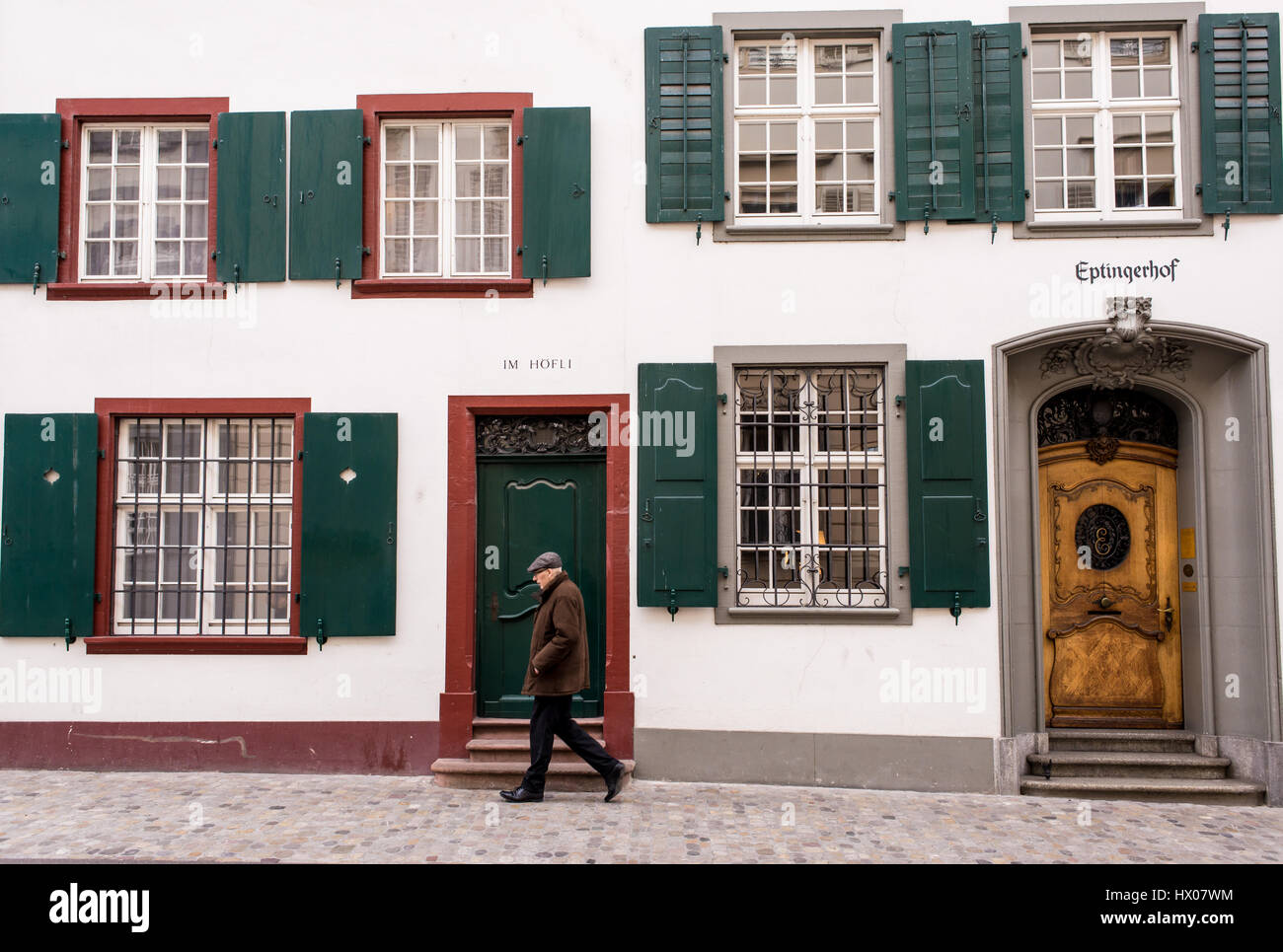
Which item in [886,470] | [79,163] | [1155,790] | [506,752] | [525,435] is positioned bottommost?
[1155,790]

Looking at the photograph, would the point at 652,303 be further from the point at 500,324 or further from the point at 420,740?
the point at 420,740

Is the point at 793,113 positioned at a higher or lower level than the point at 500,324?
higher

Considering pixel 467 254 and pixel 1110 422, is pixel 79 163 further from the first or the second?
pixel 1110 422

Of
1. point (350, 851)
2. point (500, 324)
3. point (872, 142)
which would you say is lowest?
point (350, 851)

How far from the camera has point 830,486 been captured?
7219 mm

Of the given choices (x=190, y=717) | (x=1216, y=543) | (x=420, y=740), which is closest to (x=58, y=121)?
(x=190, y=717)

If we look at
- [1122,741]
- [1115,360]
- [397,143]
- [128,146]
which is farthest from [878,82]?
[128,146]

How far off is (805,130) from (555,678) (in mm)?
4694

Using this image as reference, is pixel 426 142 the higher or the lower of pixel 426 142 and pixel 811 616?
the higher

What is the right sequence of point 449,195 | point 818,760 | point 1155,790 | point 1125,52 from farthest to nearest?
point 449,195 → point 1125,52 → point 818,760 → point 1155,790

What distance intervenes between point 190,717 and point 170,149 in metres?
4.62

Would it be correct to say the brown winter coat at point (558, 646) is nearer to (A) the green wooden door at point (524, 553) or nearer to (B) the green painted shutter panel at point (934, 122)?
(A) the green wooden door at point (524, 553)

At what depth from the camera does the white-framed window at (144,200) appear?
757cm

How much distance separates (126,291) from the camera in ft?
24.2
